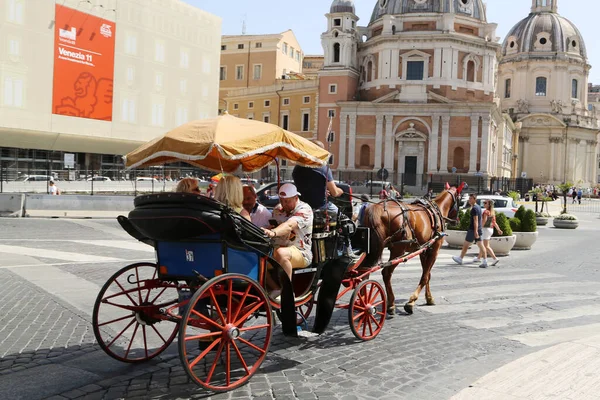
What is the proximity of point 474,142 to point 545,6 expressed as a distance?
43.0 meters

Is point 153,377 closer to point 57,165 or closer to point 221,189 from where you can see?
point 221,189

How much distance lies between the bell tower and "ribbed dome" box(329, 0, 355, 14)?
3791cm

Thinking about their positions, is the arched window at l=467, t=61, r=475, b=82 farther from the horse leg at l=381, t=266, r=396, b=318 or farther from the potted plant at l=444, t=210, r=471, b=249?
the horse leg at l=381, t=266, r=396, b=318

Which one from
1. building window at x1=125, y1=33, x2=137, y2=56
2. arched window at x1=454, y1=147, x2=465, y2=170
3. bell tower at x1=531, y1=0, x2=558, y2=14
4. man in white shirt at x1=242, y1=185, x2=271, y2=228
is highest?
bell tower at x1=531, y1=0, x2=558, y2=14

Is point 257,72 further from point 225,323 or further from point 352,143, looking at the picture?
point 225,323

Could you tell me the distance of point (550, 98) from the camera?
275 ft

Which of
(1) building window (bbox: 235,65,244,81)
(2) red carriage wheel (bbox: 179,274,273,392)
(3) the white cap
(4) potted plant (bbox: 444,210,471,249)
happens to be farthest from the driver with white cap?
(1) building window (bbox: 235,65,244,81)

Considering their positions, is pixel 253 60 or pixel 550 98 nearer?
pixel 253 60

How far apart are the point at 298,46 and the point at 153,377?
266ft

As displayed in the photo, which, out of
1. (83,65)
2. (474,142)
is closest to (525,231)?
(83,65)

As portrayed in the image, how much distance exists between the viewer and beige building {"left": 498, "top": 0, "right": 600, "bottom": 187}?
273 ft

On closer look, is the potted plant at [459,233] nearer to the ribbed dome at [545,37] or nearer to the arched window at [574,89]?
the ribbed dome at [545,37]

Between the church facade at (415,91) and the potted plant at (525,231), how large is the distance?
130 ft

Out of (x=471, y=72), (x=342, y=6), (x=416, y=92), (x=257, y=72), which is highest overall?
(x=342, y=6)
